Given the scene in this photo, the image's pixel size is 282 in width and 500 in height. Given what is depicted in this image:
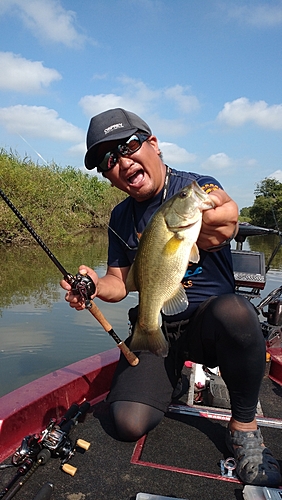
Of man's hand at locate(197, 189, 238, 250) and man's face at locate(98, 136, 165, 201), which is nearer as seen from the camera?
Answer: man's hand at locate(197, 189, 238, 250)

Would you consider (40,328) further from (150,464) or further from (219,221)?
(219,221)

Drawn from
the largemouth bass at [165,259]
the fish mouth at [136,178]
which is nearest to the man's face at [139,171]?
the fish mouth at [136,178]

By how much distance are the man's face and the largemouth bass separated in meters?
0.51

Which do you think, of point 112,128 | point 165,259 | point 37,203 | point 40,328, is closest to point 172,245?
point 165,259

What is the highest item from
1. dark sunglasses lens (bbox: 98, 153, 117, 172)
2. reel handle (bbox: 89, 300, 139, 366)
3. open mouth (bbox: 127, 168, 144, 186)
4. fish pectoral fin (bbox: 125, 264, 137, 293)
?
dark sunglasses lens (bbox: 98, 153, 117, 172)

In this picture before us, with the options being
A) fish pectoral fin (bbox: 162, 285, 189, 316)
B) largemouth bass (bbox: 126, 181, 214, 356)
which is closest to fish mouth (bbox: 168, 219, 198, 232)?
largemouth bass (bbox: 126, 181, 214, 356)

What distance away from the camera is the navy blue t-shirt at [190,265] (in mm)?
2714

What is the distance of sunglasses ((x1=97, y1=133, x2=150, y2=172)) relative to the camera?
2580 mm

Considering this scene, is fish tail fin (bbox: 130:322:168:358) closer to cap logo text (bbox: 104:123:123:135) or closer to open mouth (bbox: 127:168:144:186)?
open mouth (bbox: 127:168:144:186)

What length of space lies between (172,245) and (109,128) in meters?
0.95

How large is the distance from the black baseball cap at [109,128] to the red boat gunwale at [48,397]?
1.57 meters

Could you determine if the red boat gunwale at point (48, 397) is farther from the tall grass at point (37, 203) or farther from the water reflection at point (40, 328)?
the tall grass at point (37, 203)

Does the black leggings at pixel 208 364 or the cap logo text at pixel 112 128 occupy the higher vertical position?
the cap logo text at pixel 112 128

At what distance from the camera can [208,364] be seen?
8.96ft
